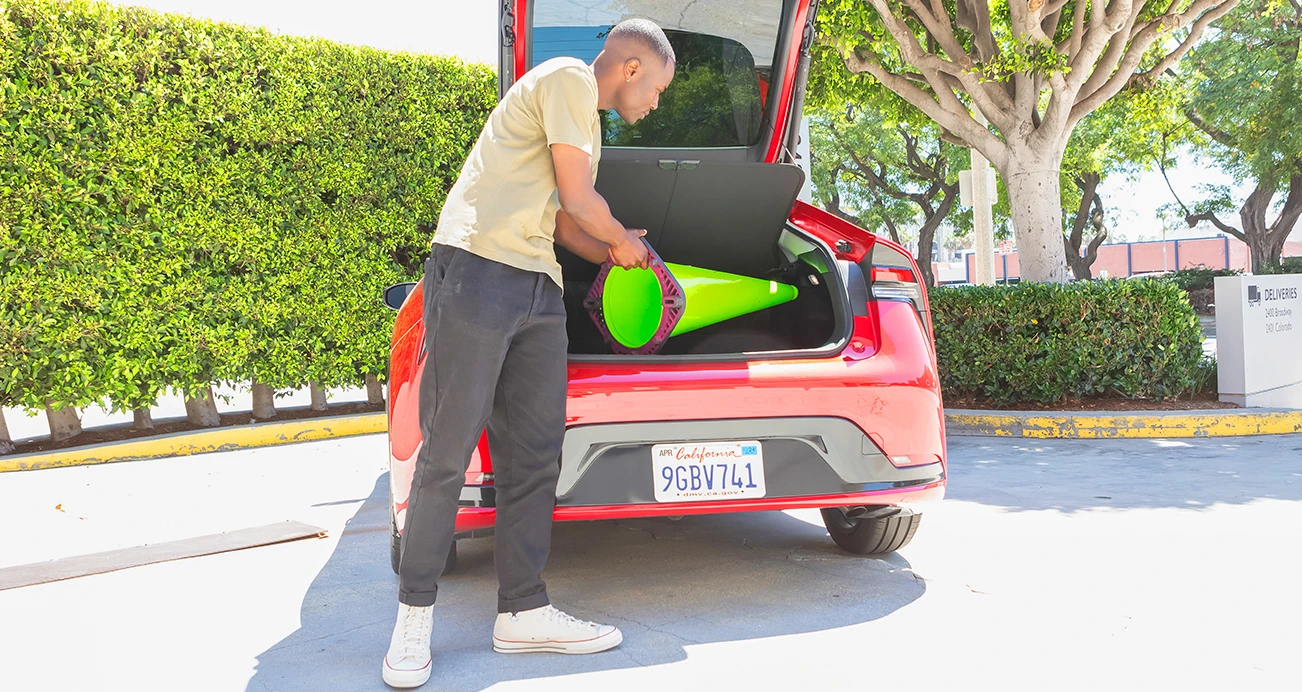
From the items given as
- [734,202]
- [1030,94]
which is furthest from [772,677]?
[1030,94]

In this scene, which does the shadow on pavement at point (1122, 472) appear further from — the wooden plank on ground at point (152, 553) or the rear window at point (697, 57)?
the wooden plank on ground at point (152, 553)

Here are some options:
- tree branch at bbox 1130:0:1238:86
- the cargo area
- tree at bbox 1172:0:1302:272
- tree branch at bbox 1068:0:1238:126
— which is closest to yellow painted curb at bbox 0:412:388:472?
the cargo area

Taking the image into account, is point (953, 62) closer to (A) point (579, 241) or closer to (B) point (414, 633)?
(A) point (579, 241)

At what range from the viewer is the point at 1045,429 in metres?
6.95

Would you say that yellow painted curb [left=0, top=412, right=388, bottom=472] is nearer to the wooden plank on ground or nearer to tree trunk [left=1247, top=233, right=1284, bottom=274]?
the wooden plank on ground

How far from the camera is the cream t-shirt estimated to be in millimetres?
2572

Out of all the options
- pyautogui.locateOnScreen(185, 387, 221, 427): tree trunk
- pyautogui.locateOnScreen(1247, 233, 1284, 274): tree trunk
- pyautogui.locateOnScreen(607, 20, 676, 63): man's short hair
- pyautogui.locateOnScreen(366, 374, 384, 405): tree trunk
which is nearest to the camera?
pyautogui.locateOnScreen(607, 20, 676, 63): man's short hair

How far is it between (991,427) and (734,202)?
4.15 metres

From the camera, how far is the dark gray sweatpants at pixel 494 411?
8.52 feet

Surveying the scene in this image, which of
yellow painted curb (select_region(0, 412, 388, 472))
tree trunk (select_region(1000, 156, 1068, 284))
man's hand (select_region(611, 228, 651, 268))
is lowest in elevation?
yellow painted curb (select_region(0, 412, 388, 472))

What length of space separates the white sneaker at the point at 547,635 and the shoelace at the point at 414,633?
25cm

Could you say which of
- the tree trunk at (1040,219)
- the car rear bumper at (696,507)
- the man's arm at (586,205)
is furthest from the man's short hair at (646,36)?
the tree trunk at (1040,219)

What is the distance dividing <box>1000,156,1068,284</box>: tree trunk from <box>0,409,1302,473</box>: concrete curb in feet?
5.67

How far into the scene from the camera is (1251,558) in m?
3.51
